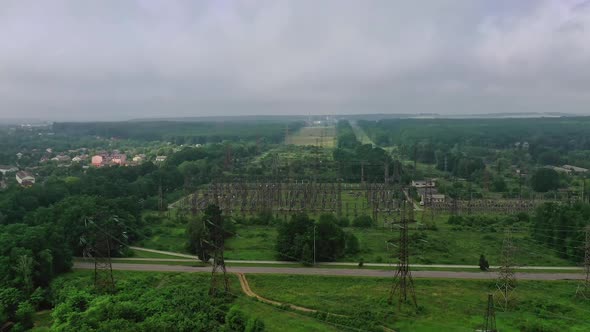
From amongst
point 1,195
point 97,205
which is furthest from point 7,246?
point 1,195

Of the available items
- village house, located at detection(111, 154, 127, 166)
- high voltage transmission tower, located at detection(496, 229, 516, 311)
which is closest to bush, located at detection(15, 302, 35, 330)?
high voltage transmission tower, located at detection(496, 229, 516, 311)

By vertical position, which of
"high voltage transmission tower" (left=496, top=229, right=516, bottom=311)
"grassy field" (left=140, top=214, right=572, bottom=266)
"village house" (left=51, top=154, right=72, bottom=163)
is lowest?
"grassy field" (left=140, top=214, right=572, bottom=266)

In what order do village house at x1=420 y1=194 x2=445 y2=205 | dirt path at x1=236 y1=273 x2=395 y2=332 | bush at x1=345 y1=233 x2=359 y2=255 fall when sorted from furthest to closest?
village house at x1=420 y1=194 x2=445 y2=205 → bush at x1=345 y1=233 x2=359 y2=255 → dirt path at x1=236 y1=273 x2=395 y2=332

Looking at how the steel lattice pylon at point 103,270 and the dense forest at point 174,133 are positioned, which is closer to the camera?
the steel lattice pylon at point 103,270

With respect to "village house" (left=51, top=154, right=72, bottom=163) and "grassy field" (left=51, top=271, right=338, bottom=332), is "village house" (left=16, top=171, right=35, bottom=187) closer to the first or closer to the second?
"village house" (left=51, top=154, right=72, bottom=163)

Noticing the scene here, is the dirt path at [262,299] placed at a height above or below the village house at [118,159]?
below

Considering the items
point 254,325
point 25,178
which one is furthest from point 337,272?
point 25,178

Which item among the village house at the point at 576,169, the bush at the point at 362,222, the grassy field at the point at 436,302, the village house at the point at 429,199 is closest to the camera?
the grassy field at the point at 436,302

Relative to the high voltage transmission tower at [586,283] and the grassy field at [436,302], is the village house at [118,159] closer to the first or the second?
the grassy field at [436,302]

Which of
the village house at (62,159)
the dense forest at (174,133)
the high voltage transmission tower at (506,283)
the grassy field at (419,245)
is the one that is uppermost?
the dense forest at (174,133)

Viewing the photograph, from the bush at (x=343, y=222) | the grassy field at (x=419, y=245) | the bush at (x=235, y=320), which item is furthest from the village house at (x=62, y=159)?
the bush at (x=235, y=320)
